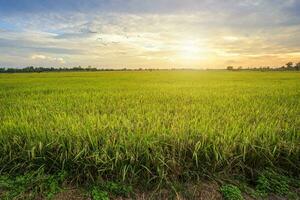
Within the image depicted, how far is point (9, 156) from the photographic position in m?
3.29

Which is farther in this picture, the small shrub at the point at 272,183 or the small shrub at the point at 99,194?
the small shrub at the point at 272,183

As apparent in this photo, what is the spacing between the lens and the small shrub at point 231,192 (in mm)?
2672

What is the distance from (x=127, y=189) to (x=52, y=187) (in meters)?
0.84

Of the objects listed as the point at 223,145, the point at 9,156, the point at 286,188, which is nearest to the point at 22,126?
the point at 9,156

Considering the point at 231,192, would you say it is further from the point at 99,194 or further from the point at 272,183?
the point at 99,194

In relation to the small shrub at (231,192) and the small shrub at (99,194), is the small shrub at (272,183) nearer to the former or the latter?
the small shrub at (231,192)

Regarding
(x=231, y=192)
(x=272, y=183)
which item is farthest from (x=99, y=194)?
(x=272, y=183)

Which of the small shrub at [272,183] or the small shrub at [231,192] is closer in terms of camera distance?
the small shrub at [231,192]

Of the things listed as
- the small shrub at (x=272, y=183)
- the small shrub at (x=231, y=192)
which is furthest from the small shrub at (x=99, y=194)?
the small shrub at (x=272, y=183)

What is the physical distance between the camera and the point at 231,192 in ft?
8.96

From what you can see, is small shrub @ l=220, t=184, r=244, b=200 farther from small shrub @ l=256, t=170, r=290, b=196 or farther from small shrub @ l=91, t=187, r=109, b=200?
small shrub @ l=91, t=187, r=109, b=200

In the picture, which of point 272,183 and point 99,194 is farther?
point 272,183

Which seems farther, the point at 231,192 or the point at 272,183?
the point at 272,183

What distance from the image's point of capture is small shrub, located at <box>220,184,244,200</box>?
2672 mm
